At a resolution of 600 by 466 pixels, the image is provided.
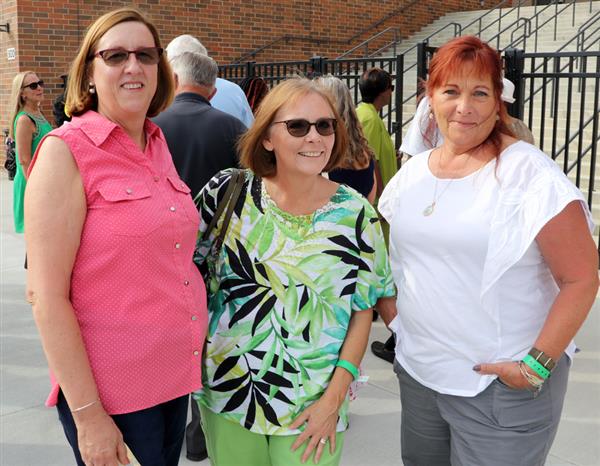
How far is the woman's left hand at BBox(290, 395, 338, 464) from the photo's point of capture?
6.20ft

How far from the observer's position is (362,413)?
3.61 m

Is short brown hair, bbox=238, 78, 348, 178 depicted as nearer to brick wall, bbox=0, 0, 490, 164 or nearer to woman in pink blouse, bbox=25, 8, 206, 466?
woman in pink blouse, bbox=25, 8, 206, 466

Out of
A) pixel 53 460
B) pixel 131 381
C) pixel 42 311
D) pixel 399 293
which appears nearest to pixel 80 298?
pixel 42 311

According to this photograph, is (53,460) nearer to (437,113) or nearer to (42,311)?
(42,311)

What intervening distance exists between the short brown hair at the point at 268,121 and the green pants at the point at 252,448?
791mm

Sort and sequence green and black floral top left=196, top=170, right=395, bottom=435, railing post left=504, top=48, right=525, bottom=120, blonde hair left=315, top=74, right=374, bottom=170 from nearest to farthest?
green and black floral top left=196, top=170, right=395, bottom=435 < blonde hair left=315, top=74, right=374, bottom=170 < railing post left=504, top=48, right=525, bottom=120

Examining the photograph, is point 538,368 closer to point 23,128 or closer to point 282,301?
point 282,301

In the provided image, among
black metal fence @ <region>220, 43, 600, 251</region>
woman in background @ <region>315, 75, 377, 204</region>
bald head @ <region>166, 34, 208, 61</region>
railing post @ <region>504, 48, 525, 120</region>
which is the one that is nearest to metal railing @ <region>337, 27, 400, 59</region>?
black metal fence @ <region>220, 43, 600, 251</region>

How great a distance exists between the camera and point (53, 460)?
124 inches

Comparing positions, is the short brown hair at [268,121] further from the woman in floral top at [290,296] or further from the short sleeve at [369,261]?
the short sleeve at [369,261]

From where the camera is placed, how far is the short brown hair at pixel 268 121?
193cm

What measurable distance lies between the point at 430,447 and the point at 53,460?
2.02 meters

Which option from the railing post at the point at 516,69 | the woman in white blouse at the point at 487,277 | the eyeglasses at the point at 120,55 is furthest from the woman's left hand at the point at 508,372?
the railing post at the point at 516,69

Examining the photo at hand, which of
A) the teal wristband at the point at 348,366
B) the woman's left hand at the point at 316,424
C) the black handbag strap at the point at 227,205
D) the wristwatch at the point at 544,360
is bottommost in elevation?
the woman's left hand at the point at 316,424
